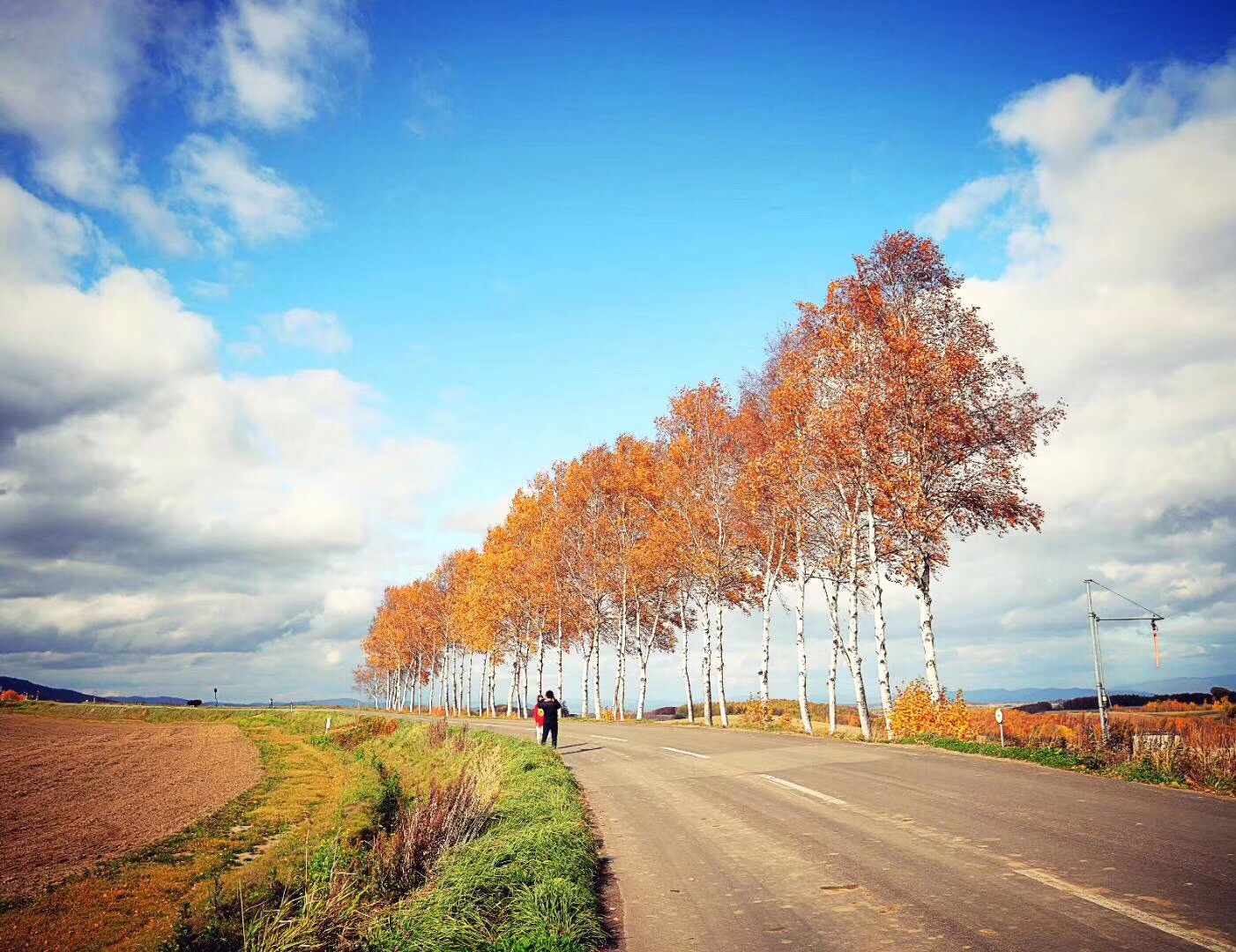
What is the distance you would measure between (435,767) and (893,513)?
17.2 meters

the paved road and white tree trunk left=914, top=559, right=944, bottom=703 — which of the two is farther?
white tree trunk left=914, top=559, right=944, bottom=703

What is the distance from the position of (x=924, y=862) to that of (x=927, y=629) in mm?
15268

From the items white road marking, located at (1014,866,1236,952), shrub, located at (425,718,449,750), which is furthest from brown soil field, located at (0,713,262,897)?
white road marking, located at (1014,866,1236,952)

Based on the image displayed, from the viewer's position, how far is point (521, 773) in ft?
50.0

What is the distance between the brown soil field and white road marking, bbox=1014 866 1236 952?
65.0 feet

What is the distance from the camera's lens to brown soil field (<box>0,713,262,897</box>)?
62.1 feet

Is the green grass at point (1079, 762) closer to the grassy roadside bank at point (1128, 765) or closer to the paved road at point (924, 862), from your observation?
the grassy roadside bank at point (1128, 765)

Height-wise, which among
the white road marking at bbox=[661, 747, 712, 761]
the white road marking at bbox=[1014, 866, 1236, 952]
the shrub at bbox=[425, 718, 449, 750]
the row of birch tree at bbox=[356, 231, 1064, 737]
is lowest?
the shrub at bbox=[425, 718, 449, 750]

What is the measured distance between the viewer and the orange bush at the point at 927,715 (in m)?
19.4

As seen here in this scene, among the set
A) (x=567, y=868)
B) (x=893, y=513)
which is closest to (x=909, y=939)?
(x=567, y=868)

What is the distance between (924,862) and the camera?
7.38m

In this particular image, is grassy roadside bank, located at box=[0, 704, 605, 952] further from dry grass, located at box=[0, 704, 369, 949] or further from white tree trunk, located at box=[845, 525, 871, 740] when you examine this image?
white tree trunk, located at box=[845, 525, 871, 740]

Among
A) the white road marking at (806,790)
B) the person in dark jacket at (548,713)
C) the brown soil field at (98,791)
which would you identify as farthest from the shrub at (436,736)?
the white road marking at (806,790)

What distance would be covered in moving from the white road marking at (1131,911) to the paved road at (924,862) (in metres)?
0.02
